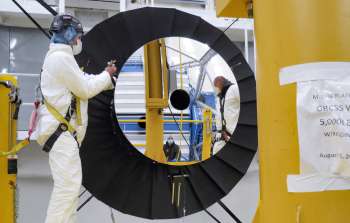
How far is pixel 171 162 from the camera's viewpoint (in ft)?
7.41

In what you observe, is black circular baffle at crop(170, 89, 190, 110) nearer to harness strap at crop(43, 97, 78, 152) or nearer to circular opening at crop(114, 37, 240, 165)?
circular opening at crop(114, 37, 240, 165)

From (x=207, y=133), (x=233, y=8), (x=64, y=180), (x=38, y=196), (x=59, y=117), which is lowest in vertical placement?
(x=38, y=196)

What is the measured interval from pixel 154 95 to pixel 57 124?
713 mm

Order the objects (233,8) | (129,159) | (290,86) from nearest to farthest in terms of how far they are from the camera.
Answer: (290,86), (233,8), (129,159)

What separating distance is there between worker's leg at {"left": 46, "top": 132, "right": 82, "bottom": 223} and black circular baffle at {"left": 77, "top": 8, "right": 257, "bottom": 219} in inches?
16.9

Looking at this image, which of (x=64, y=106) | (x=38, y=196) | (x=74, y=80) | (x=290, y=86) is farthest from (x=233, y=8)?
(x=38, y=196)

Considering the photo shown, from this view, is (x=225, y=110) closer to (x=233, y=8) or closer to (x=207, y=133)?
(x=207, y=133)

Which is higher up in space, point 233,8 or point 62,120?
point 233,8

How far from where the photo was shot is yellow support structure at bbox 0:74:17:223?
2.23m

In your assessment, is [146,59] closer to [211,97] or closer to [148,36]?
[148,36]

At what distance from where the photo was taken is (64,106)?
70.3 inches

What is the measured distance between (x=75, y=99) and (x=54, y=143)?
254 millimetres

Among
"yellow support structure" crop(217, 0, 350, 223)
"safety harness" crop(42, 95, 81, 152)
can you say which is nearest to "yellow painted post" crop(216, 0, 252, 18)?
"yellow support structure" crop(217, 0, 350, 223)

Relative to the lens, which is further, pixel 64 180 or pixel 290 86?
pixel 64 180
